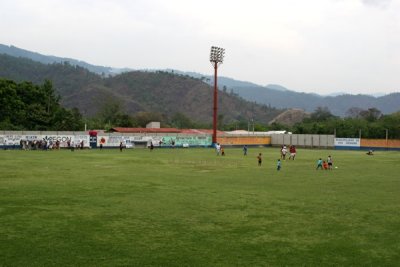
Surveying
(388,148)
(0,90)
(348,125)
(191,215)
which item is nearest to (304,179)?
(191,215)

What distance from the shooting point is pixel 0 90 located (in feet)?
254

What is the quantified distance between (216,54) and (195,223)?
234 ft

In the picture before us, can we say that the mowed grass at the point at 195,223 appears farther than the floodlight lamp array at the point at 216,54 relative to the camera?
No

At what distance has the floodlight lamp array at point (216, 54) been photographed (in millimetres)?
83375

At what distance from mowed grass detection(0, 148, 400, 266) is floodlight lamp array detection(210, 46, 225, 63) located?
2362 inches

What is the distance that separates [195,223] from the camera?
1447 centimetres

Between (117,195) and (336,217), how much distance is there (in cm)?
915

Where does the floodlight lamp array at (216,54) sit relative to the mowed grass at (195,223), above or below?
above

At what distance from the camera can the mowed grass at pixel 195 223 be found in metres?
10.9

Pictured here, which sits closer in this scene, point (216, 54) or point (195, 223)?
point (195, 223)

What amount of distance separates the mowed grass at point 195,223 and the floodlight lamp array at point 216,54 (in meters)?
60.0

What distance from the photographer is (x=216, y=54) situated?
8369cm

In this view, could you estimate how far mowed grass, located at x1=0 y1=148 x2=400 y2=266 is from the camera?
10898mm

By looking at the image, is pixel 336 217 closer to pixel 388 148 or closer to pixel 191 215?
pixel 191 215
